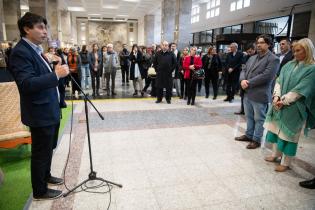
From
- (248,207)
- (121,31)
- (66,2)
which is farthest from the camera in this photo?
Result: (121,31)

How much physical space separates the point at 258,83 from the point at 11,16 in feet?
49.0

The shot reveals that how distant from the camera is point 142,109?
6.10 m

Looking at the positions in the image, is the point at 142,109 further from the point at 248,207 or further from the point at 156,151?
the point at 248,207

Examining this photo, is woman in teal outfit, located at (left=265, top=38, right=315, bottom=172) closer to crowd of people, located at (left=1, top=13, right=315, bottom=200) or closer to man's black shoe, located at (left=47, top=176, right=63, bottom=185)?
crowd of people, located at (left=1, top=13, right=315, bottom=200)

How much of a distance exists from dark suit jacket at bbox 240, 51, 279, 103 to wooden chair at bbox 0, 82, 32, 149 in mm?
3267

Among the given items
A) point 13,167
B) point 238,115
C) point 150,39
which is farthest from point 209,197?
point 150,39

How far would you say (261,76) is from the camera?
3.52 meters

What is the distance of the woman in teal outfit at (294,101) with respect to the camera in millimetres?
2760

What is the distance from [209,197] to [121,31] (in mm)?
29936

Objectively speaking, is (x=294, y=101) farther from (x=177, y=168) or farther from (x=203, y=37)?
(x=203, y=37)

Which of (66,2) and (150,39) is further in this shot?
(150,39)

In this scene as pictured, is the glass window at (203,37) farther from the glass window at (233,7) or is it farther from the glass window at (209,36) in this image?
the glass window at (233,7)

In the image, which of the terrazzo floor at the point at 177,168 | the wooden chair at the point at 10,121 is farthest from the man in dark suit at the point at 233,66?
the wooden chair at the point at 10,121

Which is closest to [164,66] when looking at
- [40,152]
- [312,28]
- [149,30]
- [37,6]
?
[40,152]
